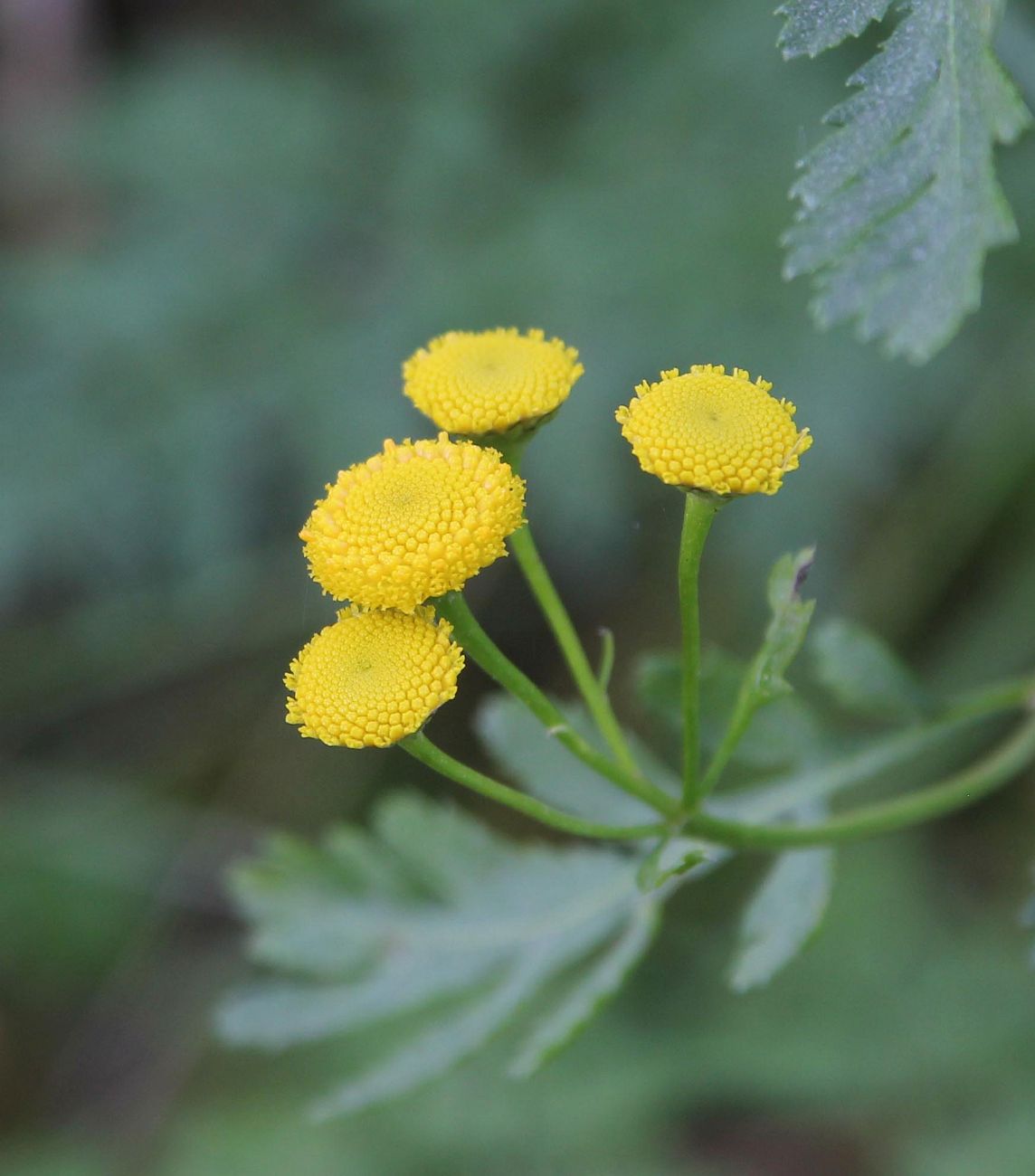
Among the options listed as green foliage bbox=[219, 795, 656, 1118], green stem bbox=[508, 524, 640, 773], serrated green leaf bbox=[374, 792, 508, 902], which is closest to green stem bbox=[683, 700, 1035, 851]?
green stem bbox=[508, 524, 640, 773]

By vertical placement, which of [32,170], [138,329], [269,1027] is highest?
[32,170]

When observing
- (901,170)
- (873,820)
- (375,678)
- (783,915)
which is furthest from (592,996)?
(901,170)

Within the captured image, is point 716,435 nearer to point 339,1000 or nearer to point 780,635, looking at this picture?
point 780,635

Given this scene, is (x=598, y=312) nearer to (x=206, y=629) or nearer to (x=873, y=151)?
(x=206, y=629)

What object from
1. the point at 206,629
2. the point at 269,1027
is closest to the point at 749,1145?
the point at 269,1027

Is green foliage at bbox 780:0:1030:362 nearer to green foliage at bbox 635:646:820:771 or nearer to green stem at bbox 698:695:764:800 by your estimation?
green stem at bbox 698:695:764:800

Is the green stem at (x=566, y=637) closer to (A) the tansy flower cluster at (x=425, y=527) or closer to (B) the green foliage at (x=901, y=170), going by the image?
(A) the tansy flower cluster at (x=425, y=527)
